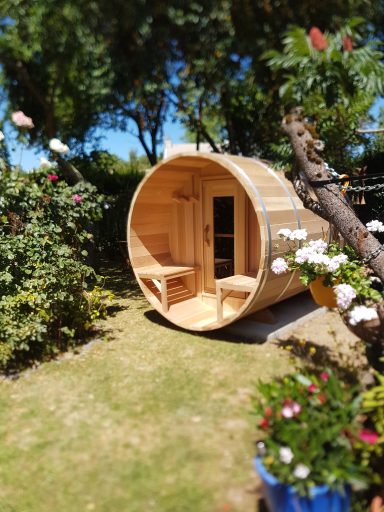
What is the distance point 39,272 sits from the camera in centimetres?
489

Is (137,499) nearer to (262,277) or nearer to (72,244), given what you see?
(262,277)

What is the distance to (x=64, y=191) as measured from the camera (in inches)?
226

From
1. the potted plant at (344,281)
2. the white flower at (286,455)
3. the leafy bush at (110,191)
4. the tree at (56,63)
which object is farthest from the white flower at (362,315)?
the tree at (56,63)

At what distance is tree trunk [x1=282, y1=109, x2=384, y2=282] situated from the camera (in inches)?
148

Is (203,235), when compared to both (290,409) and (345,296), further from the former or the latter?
(290,409)

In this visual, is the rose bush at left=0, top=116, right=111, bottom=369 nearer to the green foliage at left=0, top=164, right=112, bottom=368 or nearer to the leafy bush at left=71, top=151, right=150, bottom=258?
the green foliage at left=0, top=164, right=112, bottom=368

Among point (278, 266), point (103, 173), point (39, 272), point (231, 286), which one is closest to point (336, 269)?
point (278, 266)

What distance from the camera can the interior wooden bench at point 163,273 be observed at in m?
5.88

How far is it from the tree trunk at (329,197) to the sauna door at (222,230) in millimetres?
2200

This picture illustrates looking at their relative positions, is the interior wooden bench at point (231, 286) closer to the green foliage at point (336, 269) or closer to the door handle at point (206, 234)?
the green foliage at point (336, 269)

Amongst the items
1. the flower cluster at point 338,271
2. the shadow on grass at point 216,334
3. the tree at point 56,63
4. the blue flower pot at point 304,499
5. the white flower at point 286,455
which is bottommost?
the shadow on grass at point 216,334

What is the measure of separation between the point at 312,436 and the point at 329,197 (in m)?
2.32

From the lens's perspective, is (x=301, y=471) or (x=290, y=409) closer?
(x=301, y=471)

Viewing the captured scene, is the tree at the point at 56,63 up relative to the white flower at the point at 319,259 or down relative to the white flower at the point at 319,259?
up
